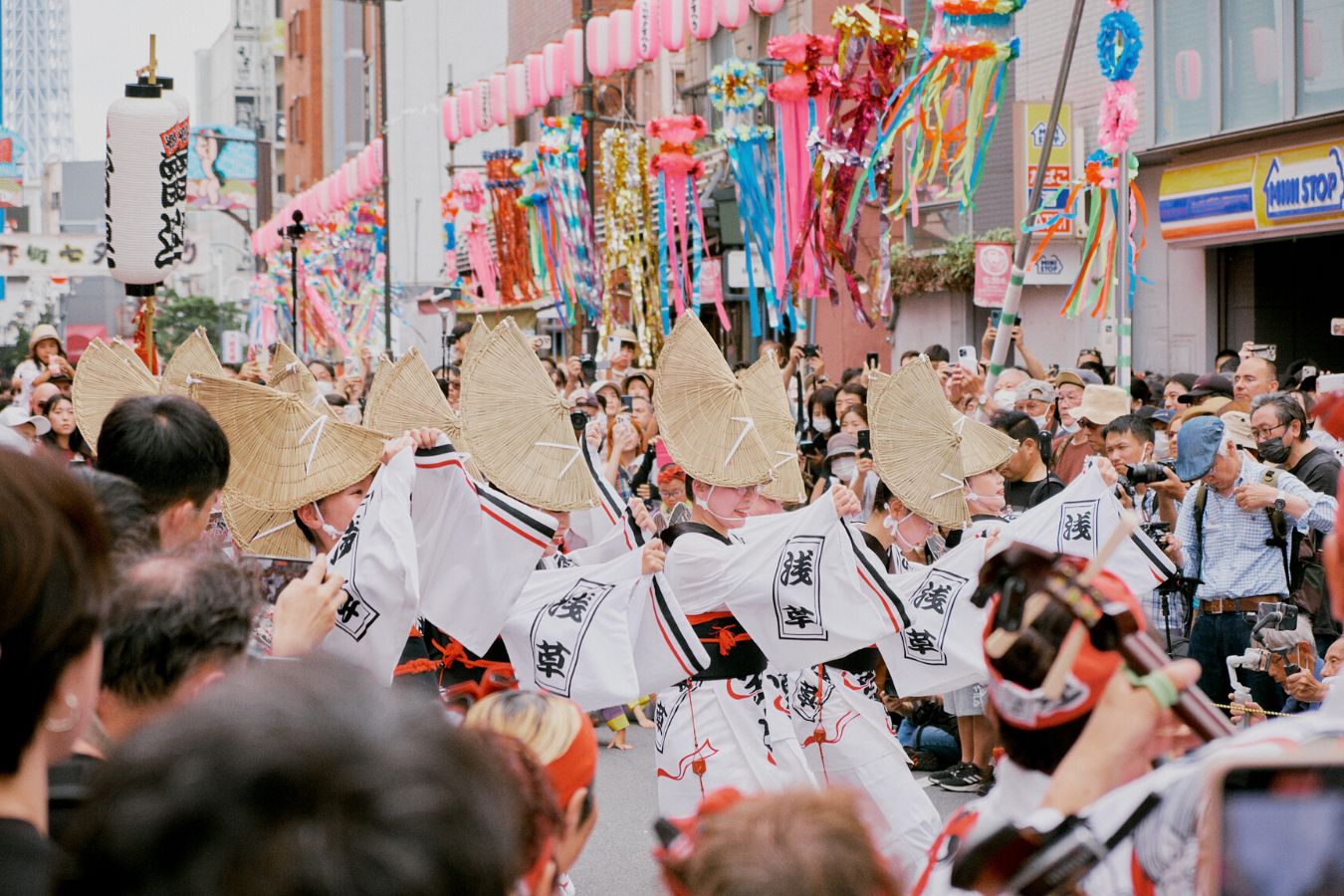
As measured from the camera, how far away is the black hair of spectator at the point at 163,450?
3.40 meters

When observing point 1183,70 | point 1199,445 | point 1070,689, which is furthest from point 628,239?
point 1070,689

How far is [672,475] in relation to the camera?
9.27 meters

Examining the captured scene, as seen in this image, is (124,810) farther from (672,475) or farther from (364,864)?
(672,475)

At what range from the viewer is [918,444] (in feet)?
19.2

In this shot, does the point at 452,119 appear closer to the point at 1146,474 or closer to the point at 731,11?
the point at 731,11

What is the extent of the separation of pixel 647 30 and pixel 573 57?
3.33 meters

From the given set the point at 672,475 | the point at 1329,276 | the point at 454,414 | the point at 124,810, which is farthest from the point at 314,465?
the point at 1329,276

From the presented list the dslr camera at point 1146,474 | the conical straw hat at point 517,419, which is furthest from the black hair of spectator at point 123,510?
the dslr camera at point 1146,474

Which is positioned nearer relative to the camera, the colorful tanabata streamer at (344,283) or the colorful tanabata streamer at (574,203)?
the colorful tanabata streamer at (574,203)

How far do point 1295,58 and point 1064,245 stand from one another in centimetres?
373

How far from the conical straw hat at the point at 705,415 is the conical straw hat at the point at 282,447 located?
4.94ft

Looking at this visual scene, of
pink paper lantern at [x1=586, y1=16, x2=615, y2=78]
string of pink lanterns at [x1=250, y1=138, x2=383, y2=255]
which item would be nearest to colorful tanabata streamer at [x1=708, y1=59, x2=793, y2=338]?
pink paper lantern at [x1=586, y1=16, x2=615, y2=78]

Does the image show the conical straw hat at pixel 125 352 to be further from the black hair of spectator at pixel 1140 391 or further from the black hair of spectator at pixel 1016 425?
the black hair of spectator at pixel 1140 391

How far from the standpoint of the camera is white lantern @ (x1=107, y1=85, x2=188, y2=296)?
8203 millimetres
